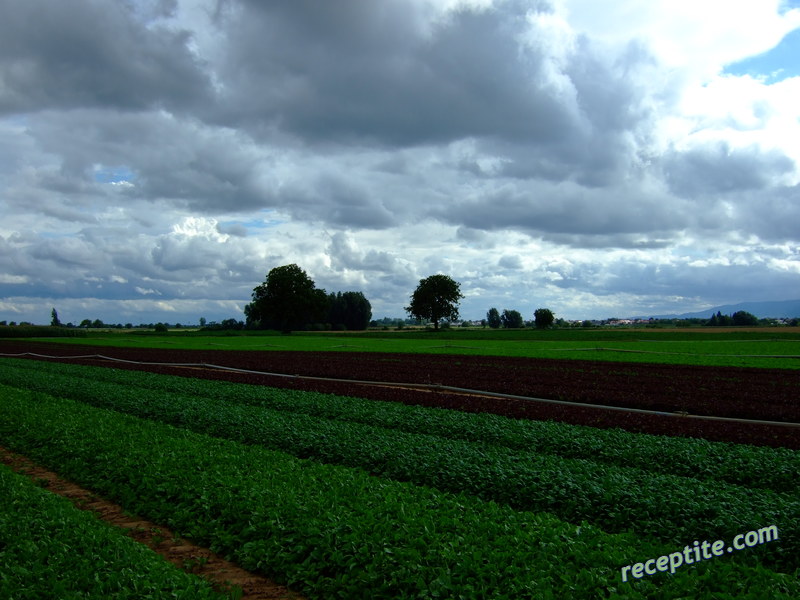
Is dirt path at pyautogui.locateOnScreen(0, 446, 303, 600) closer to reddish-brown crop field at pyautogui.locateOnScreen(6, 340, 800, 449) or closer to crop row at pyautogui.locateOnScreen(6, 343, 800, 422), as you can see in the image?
reddish-brown crop field at pyautogui.locateOnScreen(6, 340, 800, 449)

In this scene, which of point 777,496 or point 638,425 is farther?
point 638,425

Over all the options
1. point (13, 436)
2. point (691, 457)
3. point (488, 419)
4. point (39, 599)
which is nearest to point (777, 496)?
point (691, 457)

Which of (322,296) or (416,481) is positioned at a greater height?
(322,296)

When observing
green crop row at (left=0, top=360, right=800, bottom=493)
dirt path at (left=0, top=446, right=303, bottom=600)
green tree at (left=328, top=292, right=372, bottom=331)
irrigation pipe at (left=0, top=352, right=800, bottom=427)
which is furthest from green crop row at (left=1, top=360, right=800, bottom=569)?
green tree at (left=328, top=292, right=372, bottom=331)

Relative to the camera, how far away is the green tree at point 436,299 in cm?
12262

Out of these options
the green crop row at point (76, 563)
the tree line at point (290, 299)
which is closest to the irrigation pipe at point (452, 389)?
the green crop row at point (76, 563)

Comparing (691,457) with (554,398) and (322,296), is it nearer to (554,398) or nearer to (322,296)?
(554,398)

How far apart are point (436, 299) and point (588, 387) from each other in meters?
101

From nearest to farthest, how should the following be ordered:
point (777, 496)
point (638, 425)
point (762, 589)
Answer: point (762, 589), point (777, 496), point (638, 425)

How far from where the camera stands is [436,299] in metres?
123

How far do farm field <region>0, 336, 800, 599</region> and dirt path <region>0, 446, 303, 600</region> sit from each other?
167 mm

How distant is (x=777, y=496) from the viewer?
333 inches

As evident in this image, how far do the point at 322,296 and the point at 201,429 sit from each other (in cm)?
9802

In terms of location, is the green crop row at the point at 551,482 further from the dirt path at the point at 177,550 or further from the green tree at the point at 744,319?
the green tree at the point at 744,319
